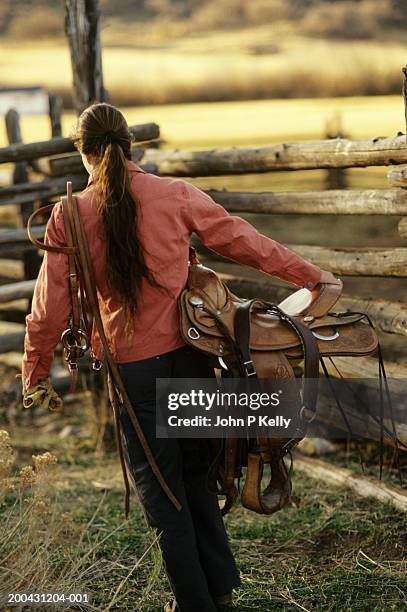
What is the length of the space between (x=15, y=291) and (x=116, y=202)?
8.65ft

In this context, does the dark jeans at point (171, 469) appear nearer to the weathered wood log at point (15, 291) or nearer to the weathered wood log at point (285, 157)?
the weathered wood log at point (285, 157)

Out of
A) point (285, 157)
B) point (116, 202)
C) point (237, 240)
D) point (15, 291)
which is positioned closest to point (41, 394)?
point (116, 202)

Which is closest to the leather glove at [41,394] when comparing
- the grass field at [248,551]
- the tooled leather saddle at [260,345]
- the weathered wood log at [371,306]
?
the grass field at [248,551]

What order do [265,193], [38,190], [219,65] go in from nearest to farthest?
[265,193] < [38,190] < [219,65]

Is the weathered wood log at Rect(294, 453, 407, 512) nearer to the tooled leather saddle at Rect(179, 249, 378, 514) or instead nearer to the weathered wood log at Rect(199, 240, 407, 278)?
the weathered wood log at Rect(199, 240, 407, 278)

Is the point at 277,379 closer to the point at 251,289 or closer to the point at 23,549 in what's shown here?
the point at 23,549

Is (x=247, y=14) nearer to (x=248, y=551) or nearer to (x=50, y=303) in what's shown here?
(x=248, y=551)

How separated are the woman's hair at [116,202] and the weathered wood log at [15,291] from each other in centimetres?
252

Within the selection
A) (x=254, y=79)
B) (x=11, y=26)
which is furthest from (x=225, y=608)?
(x=11, y=26)

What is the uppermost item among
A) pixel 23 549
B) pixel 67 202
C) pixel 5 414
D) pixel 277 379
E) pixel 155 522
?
pixel 67 202

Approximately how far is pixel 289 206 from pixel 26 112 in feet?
10.7

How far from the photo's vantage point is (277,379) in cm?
327

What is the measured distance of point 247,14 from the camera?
1606cm

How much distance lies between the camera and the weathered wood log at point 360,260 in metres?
4.45
